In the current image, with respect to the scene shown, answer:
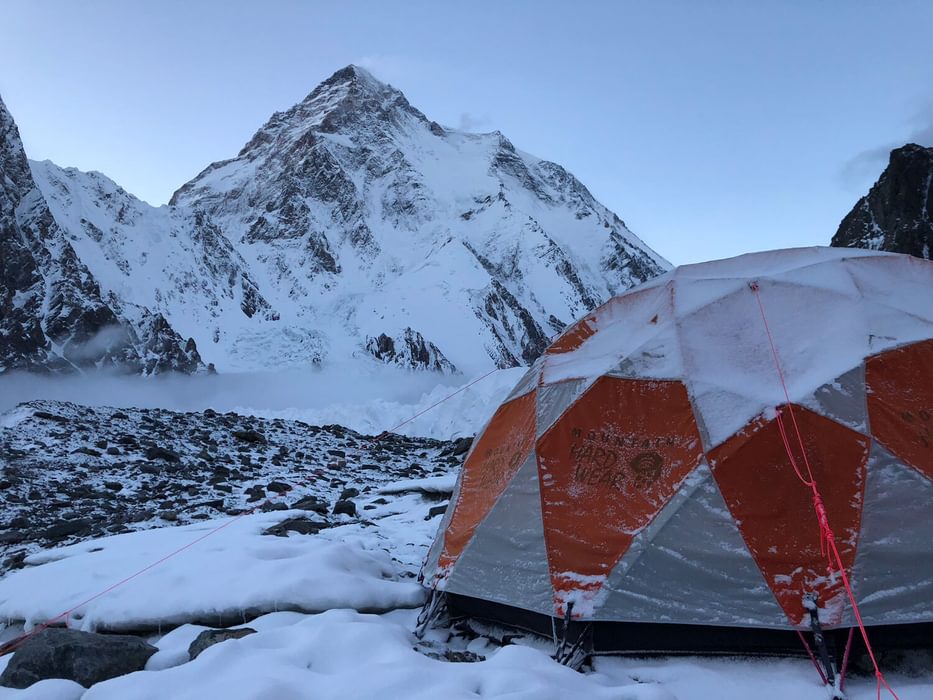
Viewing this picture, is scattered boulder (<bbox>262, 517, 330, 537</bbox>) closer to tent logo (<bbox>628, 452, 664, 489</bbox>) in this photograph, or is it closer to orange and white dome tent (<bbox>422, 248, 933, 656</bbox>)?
orange and white dome tent (<bbox>422, 248, 933, 656</bbox>)

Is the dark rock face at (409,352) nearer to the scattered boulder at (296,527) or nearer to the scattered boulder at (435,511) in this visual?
the scattered boulder at (435,511)

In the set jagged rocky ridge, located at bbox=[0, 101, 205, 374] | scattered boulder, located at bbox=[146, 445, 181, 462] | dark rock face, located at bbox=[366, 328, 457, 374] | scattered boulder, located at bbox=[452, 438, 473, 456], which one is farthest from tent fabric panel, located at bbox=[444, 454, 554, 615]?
dark rock face, located at bbox=[366, 328, 457, 374]

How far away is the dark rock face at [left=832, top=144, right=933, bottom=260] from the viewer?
29.3 metres

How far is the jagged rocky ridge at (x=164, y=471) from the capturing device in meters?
8.84

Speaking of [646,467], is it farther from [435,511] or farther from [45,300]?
[45,300]

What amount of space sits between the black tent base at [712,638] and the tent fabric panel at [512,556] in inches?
8.5

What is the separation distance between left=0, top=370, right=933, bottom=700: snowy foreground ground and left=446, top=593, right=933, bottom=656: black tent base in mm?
85

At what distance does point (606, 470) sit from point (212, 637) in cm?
312

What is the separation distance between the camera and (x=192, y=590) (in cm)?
517

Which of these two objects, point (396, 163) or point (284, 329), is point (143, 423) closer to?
point (284, 329)

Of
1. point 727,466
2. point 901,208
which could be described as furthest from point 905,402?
point 901,208

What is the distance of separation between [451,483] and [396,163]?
309ft

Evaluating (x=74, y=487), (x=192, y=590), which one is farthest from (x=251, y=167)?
(x=192, y=590)

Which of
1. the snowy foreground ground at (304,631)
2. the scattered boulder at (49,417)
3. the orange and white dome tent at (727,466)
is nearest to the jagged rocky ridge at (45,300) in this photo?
the scattered boulder at (49,417)
